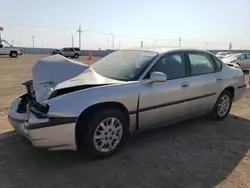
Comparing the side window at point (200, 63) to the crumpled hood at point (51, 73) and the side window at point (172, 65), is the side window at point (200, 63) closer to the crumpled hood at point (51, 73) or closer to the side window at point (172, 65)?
the side window at point (172, 65)

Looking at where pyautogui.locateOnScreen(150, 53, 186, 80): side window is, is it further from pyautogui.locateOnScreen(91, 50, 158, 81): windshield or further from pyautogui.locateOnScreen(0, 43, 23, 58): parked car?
pyautogui.locateOnScreen(0, 43, 23, 58): parked car

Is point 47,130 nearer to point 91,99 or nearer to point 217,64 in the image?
point 91,99

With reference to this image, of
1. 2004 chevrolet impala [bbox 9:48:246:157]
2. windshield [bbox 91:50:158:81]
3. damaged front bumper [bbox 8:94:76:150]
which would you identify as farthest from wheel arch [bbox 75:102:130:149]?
windshield [bbox 91:50:158:81]

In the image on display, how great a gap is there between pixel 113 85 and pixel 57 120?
3.06 ft

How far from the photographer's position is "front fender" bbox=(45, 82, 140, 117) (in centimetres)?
348

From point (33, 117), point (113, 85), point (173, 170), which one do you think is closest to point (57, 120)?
Result: point (33, 117)

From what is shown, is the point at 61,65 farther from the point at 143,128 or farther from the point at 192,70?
the point at 192,70

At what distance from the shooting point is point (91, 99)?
3.67m

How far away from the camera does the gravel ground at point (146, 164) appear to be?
10.9 feet

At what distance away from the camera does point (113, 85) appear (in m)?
3.96

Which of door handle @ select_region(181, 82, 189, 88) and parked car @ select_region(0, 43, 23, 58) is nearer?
door handle @ select_region(181, 82, 189, 88)

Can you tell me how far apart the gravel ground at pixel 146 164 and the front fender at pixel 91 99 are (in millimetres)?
711

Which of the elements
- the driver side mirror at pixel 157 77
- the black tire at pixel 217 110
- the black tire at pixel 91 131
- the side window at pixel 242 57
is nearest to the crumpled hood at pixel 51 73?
the black tire at pixel 91 131

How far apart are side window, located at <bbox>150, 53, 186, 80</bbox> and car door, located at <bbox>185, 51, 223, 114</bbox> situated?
0.63 feet
